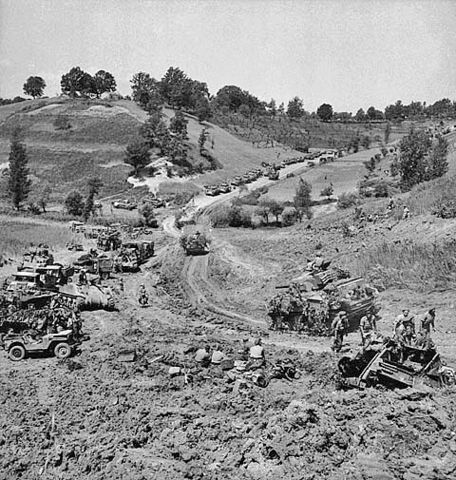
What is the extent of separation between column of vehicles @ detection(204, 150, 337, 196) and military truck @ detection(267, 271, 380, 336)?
3976 centimetres

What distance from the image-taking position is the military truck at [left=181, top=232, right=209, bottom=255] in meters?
33.4

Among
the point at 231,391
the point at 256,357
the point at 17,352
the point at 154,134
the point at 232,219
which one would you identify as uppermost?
the point at 154,134

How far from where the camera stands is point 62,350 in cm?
1802

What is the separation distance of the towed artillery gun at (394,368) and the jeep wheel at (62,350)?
30.4 ft

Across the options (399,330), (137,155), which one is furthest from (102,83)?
(399,330)

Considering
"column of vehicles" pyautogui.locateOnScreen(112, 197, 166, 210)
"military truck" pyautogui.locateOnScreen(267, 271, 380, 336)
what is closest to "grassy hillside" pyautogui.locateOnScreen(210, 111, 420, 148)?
"column of vehicles" pyautogui.locateOnScreen(112, 197, 166, 210)

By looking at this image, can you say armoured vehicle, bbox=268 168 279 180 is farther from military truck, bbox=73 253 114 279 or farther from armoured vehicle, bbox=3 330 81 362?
armoured vehicle, bbox=3 330 81 362

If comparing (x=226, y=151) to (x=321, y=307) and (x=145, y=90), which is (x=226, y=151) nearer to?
(x=145, y=90)

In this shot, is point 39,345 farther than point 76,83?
No

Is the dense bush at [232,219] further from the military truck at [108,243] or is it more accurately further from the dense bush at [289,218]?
the military truck at [108,243]

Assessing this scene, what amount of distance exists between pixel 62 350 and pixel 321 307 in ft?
31.2

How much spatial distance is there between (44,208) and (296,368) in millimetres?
44481

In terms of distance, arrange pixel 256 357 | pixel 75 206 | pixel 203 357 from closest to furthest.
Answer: pixel 256 357 < pixel 203 357 < pixel 75 206

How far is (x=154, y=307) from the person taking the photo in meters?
24.0
